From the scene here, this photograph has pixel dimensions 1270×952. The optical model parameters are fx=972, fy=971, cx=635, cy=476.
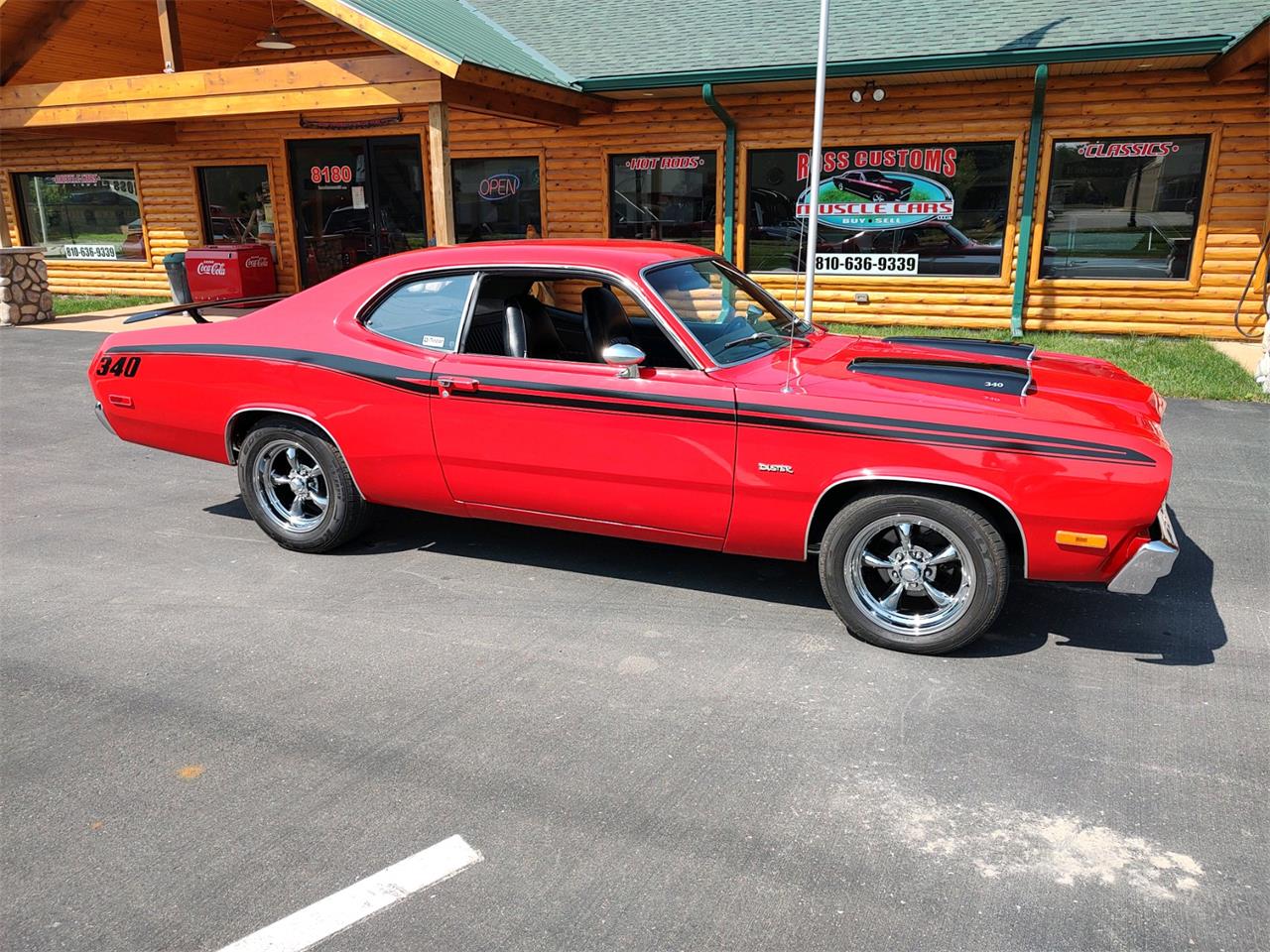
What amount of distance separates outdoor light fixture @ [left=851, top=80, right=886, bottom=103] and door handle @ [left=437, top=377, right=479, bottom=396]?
9264 millimetres

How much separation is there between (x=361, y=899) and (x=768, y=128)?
39.9 ft

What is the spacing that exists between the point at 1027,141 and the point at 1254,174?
2.50 metres

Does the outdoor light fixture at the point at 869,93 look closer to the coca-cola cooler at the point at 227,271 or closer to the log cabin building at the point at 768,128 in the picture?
the log cabin building at the point at 768,128

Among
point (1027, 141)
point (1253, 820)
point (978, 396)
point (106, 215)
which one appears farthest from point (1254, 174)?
point (106, 215)

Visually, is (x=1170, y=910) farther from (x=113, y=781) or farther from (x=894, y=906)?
(x=113, y=781)

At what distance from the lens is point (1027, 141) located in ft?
39.0

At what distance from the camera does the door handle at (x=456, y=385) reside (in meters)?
4.62

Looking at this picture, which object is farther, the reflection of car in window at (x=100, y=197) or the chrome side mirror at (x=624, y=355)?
the reflection of car in window at (x=100, y=197)

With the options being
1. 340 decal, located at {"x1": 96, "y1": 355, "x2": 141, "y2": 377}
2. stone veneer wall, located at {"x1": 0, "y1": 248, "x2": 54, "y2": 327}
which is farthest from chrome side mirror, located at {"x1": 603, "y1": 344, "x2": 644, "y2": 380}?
stone veneer wall, located at {"x1": 0, "y1": 248, "x2": 54, "y2": 327}

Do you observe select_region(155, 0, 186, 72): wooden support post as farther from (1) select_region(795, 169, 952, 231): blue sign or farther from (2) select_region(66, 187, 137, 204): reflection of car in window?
(1) select_region(795, 169, 952, 231): blue sign

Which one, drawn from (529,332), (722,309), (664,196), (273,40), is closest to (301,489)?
(529,332)

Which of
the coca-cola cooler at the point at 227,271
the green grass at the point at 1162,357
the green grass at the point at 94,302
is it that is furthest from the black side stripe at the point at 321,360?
the green grass at the point at 94,302

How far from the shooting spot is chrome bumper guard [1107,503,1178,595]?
3.67m

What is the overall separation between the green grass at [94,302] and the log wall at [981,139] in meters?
4.21
